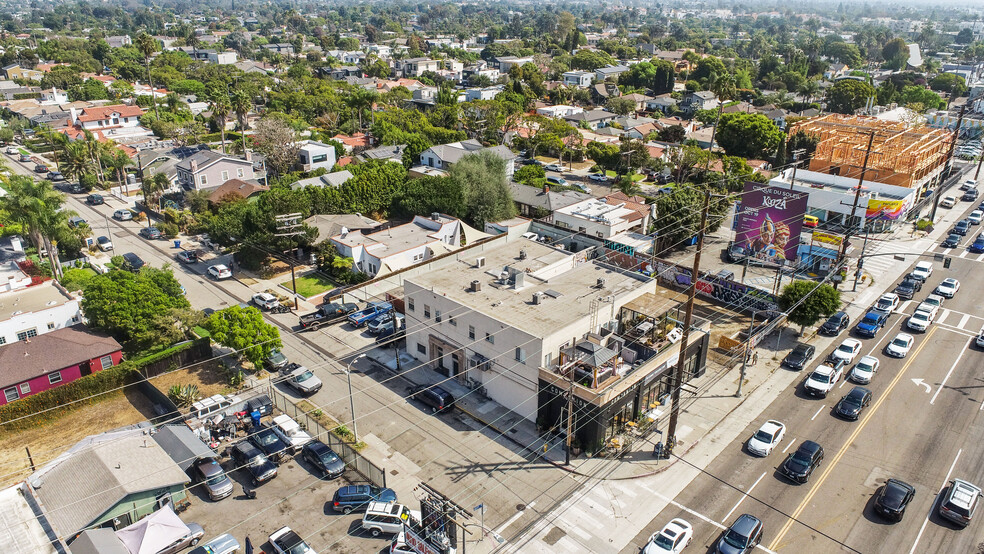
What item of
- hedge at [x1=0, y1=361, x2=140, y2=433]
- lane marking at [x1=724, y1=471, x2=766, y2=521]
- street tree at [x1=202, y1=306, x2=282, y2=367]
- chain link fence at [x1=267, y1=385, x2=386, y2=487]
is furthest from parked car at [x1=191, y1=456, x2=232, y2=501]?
lane marking at [x1=724, y1=471, x2=766, y2=521]

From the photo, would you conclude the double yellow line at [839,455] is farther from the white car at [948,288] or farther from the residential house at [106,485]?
the residential house at [106,485]

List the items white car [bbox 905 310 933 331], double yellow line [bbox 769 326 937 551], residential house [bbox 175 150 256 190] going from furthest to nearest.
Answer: residential house [bbox 175 150 256 190] < white car [bbox 905 310 933 331] < double yellow line [bbox 769 326 937 551]

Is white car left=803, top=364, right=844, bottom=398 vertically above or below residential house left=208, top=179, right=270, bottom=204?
below

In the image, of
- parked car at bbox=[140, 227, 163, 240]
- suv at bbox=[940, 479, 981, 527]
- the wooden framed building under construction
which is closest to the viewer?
suv at bbox=[940, 479, 981, 527]

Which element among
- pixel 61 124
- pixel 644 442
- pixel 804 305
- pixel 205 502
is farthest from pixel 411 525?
pixel 61 124

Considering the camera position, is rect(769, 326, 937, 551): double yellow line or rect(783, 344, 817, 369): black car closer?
rect(769, 326, 937, 551): double yellow line

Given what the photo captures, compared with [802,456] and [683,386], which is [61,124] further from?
[802,456]

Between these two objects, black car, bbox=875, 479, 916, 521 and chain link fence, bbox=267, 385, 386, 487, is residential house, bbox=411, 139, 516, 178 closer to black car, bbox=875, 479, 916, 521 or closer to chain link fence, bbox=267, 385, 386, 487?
chain link fence, bbox=267, 385, 386, 487
